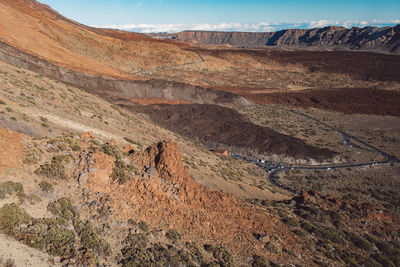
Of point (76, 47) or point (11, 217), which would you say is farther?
point (76, 47)

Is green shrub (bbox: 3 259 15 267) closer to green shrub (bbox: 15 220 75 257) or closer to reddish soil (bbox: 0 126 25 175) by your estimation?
green shrub (bbox: 15 220 75 257)

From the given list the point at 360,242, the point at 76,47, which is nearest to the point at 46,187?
the point at 360,242

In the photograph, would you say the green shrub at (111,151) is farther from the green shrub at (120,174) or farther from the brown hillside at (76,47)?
the brown hillside at (76,47)

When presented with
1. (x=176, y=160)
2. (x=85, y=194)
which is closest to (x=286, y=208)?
(x=176, y=160)

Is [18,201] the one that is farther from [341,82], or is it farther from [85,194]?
[341,82]

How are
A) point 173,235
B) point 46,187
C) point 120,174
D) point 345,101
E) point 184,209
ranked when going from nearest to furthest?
point 46,187, point 173,235, point 120,174, point 184,209, point 345,101

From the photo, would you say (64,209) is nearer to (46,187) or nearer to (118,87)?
(46,187)

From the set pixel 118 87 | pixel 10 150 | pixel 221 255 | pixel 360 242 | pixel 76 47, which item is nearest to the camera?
pixel 10 150
